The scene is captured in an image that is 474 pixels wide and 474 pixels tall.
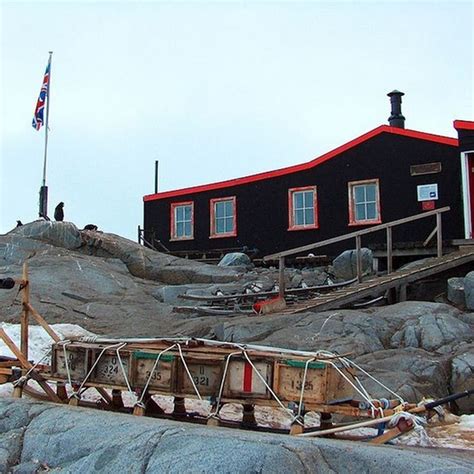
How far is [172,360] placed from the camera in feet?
22.1

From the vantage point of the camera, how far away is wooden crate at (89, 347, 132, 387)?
7023 mm

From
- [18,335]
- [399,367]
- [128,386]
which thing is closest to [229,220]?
[18,335]

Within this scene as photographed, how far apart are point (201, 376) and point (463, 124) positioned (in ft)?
45.3

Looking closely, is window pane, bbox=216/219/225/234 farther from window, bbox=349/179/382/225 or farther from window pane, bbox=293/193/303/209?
window, bbox=349/179/382/225

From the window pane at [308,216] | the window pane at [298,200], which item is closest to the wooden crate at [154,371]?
the window pane at [308,216]

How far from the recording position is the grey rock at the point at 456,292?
1393 centimetres

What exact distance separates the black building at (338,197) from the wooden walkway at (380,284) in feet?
11.2

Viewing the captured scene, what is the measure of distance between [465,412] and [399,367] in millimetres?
1116

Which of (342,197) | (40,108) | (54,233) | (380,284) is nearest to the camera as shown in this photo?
(380,284)

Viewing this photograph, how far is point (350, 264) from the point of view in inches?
696

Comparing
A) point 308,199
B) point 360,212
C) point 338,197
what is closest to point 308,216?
point 308,199

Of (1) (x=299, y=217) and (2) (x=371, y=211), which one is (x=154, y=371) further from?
(1) (x=299, y=217)

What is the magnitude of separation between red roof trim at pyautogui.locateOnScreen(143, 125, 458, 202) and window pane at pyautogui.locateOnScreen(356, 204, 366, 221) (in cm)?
180

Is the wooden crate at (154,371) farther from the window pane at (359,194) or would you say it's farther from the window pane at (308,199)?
the window pane at (308,199)
